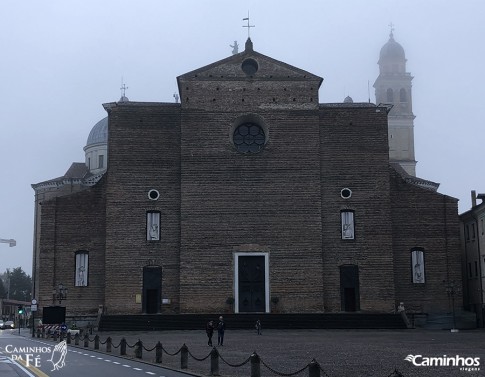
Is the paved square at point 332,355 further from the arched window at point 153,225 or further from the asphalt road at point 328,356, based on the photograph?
the arched window at point 153,225

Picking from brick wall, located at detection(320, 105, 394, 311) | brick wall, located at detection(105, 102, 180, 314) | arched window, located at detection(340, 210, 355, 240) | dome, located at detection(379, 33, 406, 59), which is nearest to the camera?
brick wall, located at detection(105, 102, 180, 314)

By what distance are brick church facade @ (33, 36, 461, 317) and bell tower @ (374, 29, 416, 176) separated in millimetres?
38039

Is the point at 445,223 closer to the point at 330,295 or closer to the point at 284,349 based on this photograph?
the point at 330,295

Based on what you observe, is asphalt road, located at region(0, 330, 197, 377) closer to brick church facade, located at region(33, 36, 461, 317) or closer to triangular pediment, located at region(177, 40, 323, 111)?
brick church facade, located at region(33, 36, 461, 317)

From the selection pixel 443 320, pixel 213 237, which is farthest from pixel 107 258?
pixel 443 320

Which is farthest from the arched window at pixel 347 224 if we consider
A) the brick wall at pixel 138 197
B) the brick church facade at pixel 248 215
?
the brick wall at pixel 138 197

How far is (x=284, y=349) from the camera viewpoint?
26.2 meters

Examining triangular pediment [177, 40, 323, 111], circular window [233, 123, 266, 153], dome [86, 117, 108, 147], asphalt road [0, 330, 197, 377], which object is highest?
dome [86, 117, 108, 147]

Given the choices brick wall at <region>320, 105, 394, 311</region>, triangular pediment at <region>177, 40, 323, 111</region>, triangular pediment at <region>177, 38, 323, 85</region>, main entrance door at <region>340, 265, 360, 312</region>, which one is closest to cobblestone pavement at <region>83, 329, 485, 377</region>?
main entrance door at <region>340, 265, 360, 312</region>

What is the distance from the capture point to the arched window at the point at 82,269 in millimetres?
47156

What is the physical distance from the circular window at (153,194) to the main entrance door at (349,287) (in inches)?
472

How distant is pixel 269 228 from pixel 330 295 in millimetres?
5430

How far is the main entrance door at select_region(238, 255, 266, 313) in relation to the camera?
1801 inches

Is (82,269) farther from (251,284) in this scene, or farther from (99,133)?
(99,133)
